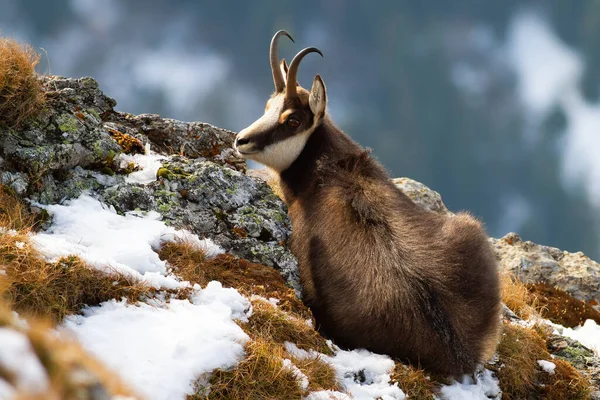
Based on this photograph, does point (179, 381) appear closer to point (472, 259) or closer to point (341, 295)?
point (341, 295)

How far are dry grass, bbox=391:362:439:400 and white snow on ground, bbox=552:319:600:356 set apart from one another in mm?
5340

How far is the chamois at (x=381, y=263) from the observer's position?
21.6ft

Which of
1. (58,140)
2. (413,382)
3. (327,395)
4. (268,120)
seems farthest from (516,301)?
(58,140)

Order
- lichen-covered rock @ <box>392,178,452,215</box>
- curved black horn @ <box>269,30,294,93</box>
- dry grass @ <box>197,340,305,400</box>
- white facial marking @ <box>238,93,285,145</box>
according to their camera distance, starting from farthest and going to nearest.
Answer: lichen-covered rock @ <box>392,178,452,215</box>
curved black horn @ <box>269,30,294,93</box>
white facial marking @ <box>238,93,285,145</box>
dry grass @ <box>197,340,305,400</box>

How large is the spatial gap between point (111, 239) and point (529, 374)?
18.7 ft

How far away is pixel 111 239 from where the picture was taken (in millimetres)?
6375

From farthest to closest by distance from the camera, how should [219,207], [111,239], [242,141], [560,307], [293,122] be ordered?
1. [560,307]
2. [293,122]
3. [242,141]
4. [219,207]
5. [111,239]

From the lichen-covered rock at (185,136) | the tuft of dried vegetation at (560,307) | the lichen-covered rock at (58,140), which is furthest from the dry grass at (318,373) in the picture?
the tuft of dried vegetation at (560,307)

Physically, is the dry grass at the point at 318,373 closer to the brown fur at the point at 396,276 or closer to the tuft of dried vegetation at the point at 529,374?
the brown fur at the point at 396,276

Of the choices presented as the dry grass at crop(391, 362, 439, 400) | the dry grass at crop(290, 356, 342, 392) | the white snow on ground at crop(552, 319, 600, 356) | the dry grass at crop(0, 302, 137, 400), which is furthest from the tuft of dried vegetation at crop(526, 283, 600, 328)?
the dry grass at crop(0, 302, 137, 400)

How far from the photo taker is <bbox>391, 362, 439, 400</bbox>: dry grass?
6.15 m

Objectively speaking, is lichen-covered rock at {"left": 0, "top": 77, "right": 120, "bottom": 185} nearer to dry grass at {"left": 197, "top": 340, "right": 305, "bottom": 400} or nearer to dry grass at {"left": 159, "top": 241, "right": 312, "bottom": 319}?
dry grass at {"left": 159, "top": 241, "right": 312, "bottom": 319}

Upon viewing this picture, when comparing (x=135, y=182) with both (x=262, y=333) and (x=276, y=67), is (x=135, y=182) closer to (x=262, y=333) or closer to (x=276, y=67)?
(x=262, y=333)

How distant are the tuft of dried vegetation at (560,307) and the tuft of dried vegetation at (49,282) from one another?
9.16 meters
